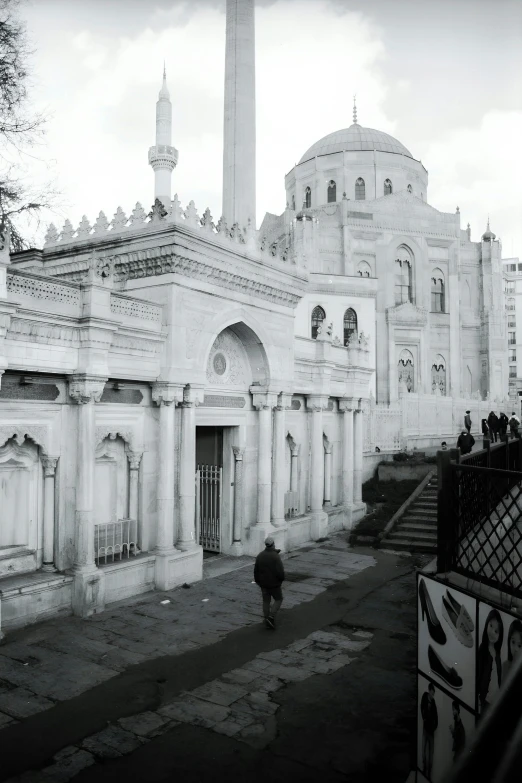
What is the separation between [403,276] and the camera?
133 feet

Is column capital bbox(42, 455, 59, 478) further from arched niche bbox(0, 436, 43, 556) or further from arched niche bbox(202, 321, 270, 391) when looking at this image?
arched niche bbox(202, 321, 270, 391)

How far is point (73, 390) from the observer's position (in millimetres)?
10375

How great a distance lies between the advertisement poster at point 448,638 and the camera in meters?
4.61

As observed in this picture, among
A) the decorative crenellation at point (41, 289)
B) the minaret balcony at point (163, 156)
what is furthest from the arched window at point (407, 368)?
the decorative crenellation at point (41, 289)

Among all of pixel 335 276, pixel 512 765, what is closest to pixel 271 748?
pixel 512 765

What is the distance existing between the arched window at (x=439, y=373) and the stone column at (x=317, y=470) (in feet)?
83.3

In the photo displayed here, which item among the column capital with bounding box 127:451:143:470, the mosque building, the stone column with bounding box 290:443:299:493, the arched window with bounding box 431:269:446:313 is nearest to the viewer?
the mosque building

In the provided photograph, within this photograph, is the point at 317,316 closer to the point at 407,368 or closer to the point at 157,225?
the point at 407,368

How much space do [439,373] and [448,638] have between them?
1490 inches

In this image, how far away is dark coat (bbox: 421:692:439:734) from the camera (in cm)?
501

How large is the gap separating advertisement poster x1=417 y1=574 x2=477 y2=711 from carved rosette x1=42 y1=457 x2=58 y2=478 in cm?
696

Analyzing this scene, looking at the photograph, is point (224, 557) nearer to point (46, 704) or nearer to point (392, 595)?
point (392, 595)

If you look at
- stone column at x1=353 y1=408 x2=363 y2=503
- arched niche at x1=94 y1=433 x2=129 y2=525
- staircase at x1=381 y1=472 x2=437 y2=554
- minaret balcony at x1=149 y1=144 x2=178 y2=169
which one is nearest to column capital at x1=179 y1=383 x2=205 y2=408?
arched niche at x1=94 y1=433 x2=129 y2=525

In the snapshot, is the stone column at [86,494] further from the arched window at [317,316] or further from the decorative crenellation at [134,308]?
the arched window at [317,316]
